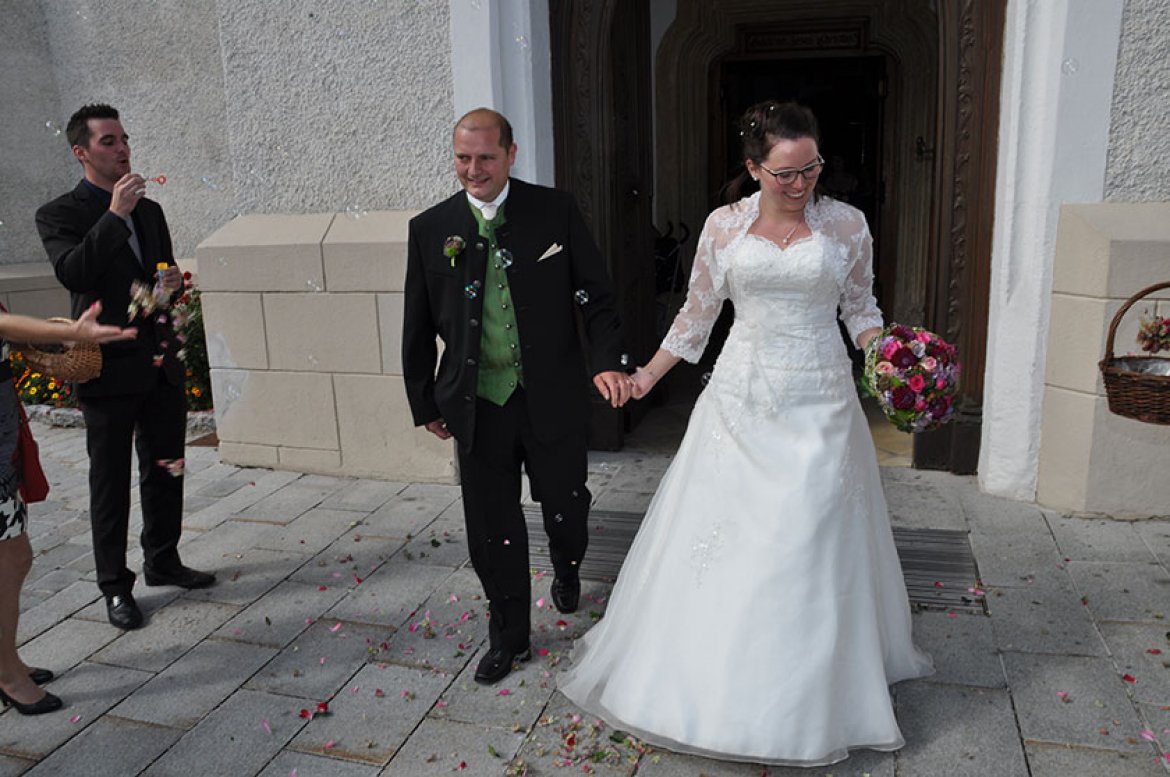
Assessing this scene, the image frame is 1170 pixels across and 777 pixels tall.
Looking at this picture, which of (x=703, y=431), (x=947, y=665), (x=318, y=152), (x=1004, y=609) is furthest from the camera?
(x=318, y=152)

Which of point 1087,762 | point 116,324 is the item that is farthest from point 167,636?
point 1087,762

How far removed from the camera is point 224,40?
6004 mm

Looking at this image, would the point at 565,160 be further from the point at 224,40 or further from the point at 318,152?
the point at 224,40

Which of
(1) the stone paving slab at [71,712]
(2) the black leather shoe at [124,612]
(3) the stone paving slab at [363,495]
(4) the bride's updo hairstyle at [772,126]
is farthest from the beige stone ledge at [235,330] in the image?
(4) the bride's updo hairstyle at [772,126]

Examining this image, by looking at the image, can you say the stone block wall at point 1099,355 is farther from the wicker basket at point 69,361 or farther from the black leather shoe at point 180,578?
the wicker basket at point 69,361

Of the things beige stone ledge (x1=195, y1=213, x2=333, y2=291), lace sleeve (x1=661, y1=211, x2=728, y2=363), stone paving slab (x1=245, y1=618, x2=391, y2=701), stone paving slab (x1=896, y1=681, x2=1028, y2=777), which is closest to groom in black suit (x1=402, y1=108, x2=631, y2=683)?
lace sleeve (x1=661, y1=211, x2=728, y2=363)

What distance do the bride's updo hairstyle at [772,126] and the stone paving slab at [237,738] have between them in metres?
2.55

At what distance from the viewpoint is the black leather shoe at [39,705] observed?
135 inches

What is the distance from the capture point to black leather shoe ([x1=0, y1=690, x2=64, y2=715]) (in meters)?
3.42

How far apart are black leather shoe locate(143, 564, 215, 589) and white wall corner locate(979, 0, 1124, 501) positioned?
422cm

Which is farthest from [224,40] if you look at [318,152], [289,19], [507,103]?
[507,103]

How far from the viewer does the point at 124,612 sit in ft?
13.4

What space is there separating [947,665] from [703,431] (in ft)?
4.36

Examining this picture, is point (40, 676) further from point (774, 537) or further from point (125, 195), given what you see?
point (774, 537)
